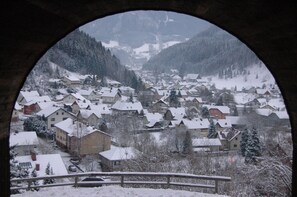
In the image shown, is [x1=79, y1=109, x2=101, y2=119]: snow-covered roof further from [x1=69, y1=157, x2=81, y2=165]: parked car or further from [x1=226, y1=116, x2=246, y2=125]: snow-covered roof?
[x1=226, y1=116, x2=246, y2=125]: snow-covered roof

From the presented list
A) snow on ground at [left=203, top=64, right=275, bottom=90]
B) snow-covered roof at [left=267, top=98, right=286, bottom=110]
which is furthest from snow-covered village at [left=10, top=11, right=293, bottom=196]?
snow on ground at [left=203, top=64, right=275, bottom=90]

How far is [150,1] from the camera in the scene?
4754 millimetres

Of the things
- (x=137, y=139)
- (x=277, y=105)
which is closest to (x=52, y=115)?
(x=137, y=139)

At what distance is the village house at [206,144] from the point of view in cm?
3916

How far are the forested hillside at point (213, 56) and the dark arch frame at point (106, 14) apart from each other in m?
143

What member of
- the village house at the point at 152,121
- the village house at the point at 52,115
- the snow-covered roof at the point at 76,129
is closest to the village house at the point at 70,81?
the village house at the point at 52,115

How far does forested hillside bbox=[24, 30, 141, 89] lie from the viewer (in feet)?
302

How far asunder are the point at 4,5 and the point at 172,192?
834 centimetres

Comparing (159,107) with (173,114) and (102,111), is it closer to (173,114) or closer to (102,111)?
(173,114)

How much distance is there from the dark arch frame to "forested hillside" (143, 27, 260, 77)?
5638 inches

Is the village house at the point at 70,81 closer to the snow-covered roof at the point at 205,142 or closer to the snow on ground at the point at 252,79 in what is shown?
the snow-covered roof at the point at 205,142

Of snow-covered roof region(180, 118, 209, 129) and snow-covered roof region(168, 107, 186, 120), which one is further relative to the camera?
snow-covered roof region(168, 107, 186, 120)

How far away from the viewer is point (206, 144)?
132 ft

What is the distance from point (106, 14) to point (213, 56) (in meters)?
165
